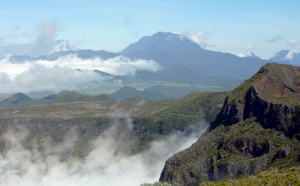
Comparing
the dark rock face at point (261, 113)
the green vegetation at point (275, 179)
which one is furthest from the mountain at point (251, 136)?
the green vegetation at point (275, 179)

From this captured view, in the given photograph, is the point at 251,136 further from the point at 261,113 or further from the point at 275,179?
the point at 275,179

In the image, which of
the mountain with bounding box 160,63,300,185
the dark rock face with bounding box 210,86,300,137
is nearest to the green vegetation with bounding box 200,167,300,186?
the mountain with bounding box 160,63,300,185

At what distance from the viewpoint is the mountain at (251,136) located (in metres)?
104

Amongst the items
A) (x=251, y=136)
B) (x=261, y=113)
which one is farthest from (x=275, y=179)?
(x=261, y=113)

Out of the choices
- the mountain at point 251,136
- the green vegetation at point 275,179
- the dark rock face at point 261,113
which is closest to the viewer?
the green vegetation at point 275,179

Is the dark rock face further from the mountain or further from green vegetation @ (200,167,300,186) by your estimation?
green vegetation @ (200,167,300,186)

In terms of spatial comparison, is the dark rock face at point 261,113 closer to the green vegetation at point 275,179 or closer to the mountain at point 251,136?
the mountain at point 251,136

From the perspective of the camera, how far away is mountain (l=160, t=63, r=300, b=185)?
104 m

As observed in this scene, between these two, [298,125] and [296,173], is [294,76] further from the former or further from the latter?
[296,173]

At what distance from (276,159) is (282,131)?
36.0ft

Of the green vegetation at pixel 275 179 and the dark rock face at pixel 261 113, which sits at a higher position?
the dark rock face at pixel 261 113

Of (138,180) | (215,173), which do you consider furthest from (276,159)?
(138,180)

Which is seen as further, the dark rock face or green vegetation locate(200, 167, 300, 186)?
the dark rock face

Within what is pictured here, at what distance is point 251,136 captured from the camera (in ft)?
369
